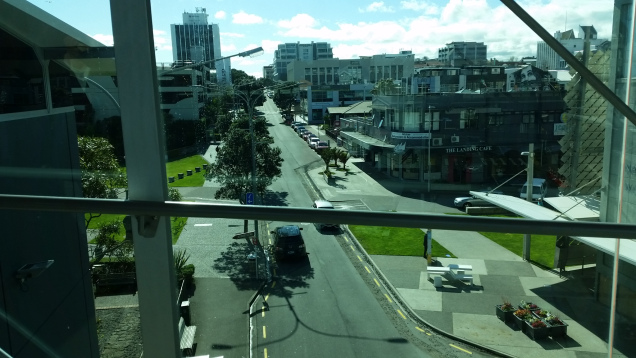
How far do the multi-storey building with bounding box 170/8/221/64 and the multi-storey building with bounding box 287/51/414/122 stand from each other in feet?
0.57

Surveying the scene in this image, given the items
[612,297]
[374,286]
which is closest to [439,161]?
[374,286]

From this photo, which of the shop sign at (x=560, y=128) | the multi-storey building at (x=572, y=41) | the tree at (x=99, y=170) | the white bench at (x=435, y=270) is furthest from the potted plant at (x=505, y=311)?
the tree at (x=99, y=170)

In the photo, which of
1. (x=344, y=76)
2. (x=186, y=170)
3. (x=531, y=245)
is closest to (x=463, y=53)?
(x=344, y=76)

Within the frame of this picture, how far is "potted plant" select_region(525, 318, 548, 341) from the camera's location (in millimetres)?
977

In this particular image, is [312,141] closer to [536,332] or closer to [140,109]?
[140,109]

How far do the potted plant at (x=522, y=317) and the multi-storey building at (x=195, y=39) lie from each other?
0.81 metres

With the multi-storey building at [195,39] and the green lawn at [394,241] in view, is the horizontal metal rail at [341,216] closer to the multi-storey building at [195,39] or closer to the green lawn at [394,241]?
the green lawn at [394,241]

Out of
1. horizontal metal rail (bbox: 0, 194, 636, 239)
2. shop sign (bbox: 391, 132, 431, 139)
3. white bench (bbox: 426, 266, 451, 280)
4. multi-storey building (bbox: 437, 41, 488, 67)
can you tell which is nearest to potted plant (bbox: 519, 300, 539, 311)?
white bench (bbox: 426, 266, 451, 280)

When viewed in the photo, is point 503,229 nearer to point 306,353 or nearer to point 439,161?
point 439,161

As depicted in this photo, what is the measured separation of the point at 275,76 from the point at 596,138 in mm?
704

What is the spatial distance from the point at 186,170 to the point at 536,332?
29.2 inches

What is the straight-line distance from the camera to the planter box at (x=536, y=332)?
3.21 ft

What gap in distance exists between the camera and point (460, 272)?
1.02 meters

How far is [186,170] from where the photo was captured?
1.07 metres
